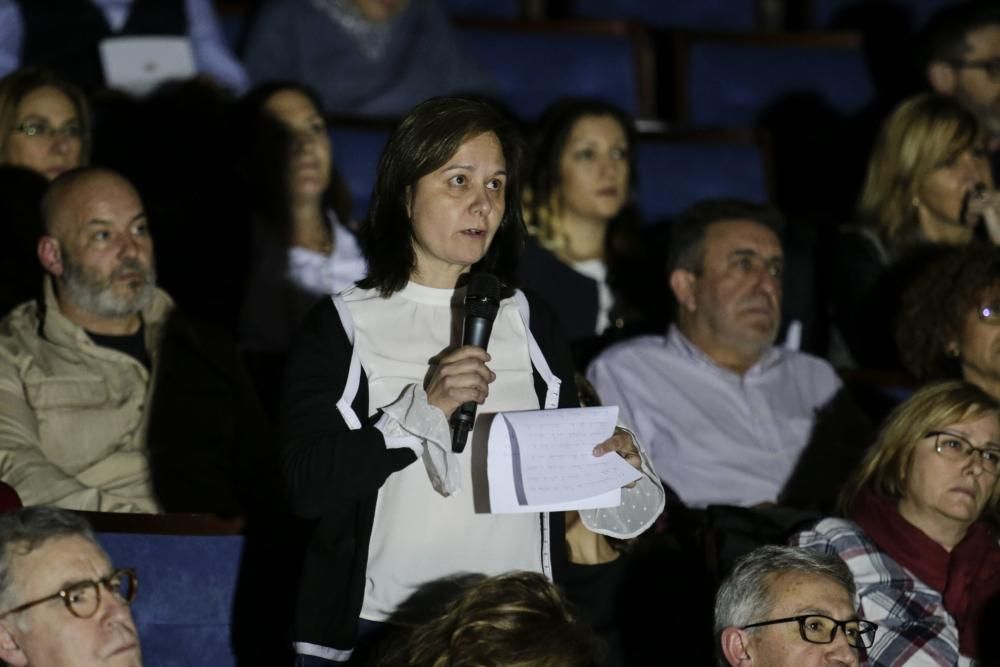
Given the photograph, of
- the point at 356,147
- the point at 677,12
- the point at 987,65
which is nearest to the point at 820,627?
the point at 356,147

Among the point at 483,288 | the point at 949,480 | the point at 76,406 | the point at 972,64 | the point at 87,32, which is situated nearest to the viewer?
the point at 483,288

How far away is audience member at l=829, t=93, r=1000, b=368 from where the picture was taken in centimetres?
390

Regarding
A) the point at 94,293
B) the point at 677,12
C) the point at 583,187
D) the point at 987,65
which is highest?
the point at 677,12

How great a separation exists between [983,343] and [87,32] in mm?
2570

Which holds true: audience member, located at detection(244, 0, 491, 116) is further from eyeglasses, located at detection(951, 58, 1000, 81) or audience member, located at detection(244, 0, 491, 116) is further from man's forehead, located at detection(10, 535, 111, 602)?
man's forehead, located at detection(10, 535, 111, 602)

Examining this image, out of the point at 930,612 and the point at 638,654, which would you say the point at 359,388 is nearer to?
the point at 638,654

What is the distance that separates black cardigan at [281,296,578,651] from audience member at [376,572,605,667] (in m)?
0.20

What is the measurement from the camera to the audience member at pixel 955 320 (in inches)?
132

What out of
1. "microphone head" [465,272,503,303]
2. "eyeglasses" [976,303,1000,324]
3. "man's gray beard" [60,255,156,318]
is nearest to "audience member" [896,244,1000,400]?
"eyeglasses" [976,303,1000,324]

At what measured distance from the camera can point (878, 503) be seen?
9.20 feet

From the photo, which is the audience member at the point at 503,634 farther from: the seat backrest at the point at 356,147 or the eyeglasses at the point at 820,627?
the seat backrest at the point at 356,147

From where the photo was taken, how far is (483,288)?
215cm

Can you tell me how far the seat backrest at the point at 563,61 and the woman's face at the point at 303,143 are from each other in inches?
37.8

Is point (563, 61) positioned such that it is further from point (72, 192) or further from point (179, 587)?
point (179, 587)
